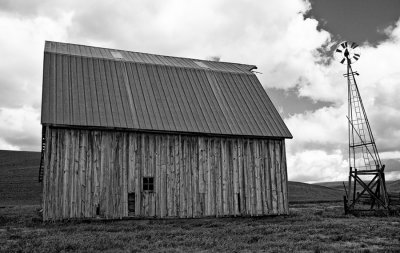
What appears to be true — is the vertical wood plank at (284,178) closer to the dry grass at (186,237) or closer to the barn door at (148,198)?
the dry grass at (186,237)

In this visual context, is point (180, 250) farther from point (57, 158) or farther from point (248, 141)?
point (248, 141)

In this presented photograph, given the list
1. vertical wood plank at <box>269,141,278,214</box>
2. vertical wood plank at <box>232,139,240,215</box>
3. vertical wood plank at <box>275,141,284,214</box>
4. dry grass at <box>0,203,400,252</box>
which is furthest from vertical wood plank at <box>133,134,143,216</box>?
vertical wood plank at <box>275,141,284,214</box>

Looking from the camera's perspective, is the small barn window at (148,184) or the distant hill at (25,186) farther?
the distant hill at (25,186)

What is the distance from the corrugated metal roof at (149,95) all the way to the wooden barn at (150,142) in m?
0.06

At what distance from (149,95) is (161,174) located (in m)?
4.64

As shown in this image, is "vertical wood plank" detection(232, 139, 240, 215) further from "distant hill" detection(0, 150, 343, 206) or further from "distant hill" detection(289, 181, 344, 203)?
"distant hill" detection(289, 181, 344, 203)

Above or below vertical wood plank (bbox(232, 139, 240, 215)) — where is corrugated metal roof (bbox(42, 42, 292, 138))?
above

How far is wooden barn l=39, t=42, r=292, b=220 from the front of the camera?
18.9 m

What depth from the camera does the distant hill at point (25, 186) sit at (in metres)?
44.8

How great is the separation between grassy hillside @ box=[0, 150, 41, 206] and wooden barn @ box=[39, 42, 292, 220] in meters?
24.7

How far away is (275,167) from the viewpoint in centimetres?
2269

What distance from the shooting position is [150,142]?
2039 centimetres

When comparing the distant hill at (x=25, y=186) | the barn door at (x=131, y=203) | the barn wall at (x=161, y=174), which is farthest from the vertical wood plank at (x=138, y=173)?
the distant hill at (x=25, y=186)

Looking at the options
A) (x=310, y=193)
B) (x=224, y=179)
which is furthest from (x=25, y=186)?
(x=310, y=193)
